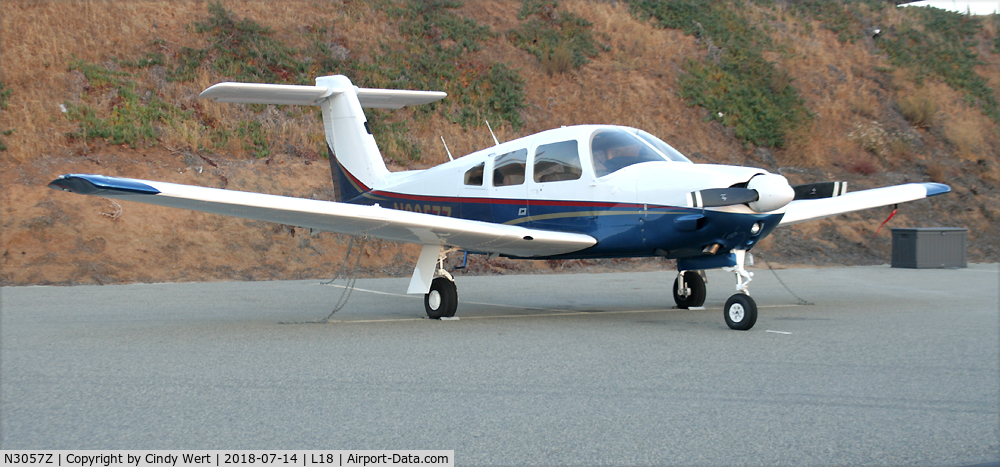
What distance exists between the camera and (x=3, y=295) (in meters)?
12.6

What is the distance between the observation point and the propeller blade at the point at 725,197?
24.2 feet

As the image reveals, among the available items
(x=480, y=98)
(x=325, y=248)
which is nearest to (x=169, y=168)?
(x=325, y=248)

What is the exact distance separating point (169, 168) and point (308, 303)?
1130 centimetres

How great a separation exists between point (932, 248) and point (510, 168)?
1313cm

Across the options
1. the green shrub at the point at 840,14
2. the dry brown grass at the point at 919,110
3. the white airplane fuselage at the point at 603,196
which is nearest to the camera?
the white airplane fuselage at the point at 603,196

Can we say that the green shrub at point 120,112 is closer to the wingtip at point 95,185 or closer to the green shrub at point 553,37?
the green shrub at point 553,37

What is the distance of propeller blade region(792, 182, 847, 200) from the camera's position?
7961 mm

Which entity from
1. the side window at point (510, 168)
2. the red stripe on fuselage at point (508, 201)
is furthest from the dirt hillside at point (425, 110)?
the side window at point (510, 168)

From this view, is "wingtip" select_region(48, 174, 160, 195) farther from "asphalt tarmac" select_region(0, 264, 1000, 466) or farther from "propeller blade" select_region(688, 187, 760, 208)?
"propeller blade" select_region(688, 187, 760, 208)

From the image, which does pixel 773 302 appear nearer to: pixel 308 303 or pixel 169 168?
pixel 308 303

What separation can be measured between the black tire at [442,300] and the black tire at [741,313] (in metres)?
3.22

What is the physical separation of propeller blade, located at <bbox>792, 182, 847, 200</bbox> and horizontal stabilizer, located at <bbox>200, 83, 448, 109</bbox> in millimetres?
5849

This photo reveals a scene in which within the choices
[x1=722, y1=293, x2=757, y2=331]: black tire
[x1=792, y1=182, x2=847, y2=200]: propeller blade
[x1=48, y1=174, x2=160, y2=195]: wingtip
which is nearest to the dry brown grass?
[x1=792, y1=182, x2=847, y2=200]: propeller blade

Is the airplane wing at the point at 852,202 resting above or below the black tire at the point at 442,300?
above
